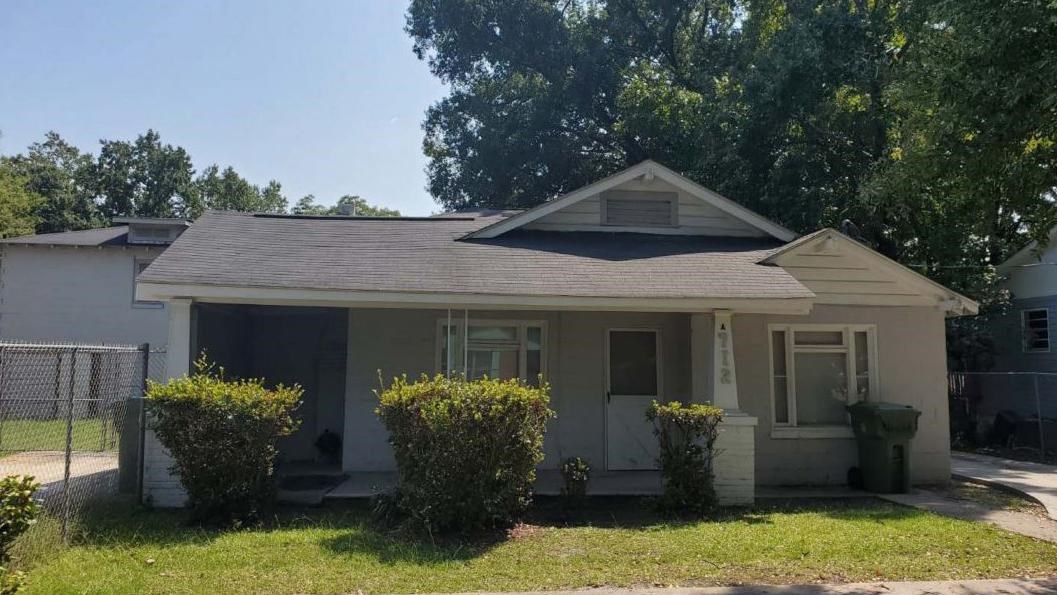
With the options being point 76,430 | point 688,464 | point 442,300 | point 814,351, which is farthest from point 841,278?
point 76,430

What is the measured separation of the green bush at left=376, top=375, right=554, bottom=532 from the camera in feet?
23.5

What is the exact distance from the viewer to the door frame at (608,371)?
10.9 metres

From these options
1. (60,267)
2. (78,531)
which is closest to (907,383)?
(78,531)

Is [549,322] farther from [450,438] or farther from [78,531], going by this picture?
[78,531]

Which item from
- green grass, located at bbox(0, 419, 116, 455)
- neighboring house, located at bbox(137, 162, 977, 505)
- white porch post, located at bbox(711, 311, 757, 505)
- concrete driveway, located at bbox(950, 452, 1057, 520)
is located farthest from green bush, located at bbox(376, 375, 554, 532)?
concrete driveway, located at bbox(950, 452, 1057, 520)

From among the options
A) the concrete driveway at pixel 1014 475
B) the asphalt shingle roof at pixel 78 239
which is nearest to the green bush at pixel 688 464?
the concrete driveway at pixel 1014 475

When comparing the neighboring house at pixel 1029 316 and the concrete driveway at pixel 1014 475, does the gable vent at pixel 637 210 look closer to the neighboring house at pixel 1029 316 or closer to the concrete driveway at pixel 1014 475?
the concrete driveway at pixel 1014 475

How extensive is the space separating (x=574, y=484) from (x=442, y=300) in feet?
8.59

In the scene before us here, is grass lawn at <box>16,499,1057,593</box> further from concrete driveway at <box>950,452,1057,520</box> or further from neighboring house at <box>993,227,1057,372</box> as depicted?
neighboring house at <box>993,227,1057,372</box>

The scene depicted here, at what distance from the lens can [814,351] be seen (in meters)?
10.7

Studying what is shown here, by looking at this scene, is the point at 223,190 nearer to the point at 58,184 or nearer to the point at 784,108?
the point at 58,184

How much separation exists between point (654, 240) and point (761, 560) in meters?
6.29

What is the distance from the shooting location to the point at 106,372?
36.6 ft

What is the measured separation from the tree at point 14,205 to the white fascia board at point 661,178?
3142 centimetres
